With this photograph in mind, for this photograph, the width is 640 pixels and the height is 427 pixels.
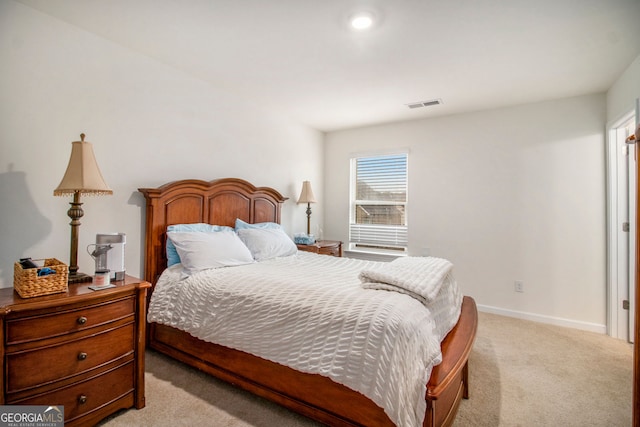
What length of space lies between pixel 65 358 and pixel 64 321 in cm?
19

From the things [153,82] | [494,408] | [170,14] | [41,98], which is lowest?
[494,408]

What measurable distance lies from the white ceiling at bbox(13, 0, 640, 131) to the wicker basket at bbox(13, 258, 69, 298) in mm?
1640

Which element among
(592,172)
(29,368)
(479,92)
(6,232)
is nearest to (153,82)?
(6,232)

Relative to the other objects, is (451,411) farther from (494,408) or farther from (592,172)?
(592,172)

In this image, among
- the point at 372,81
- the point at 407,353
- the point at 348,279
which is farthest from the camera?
the point at 372,81

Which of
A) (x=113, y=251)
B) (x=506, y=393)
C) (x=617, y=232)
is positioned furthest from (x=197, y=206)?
(x=617, y=232)

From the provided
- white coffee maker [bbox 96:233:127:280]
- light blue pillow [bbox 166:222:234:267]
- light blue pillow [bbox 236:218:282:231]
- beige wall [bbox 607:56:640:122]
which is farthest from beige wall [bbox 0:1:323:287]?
beige wall [bbox 607:56:640:122]

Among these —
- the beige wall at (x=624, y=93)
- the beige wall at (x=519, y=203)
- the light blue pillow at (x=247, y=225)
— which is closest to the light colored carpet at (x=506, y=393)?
the beige wall at (x=519, y=203)

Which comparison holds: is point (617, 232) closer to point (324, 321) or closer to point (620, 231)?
point (620, 231)

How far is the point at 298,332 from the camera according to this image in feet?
5.37

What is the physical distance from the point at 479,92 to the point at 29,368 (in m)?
4.02

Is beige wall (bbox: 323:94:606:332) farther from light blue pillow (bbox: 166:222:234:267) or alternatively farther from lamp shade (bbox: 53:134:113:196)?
lamp shade (bbox: 53:134:113:196)

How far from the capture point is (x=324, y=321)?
61.9 inches

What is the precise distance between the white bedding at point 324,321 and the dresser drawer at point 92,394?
45cm
